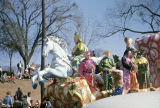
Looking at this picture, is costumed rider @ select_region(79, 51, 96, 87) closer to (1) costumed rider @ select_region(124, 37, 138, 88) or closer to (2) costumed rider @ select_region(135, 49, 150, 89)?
(1) costumed rider @ select_region(124, 37, 138, 88)

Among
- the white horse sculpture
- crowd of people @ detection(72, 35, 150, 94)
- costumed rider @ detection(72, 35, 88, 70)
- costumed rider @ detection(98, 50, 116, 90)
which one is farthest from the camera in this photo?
costumed rider @ detection(72, 35, 88, 70)

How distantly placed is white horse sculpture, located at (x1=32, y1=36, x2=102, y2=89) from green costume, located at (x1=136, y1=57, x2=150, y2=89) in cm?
106

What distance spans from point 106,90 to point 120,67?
861 millimetres

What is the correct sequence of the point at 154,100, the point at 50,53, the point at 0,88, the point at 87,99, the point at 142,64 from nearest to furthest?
the point at 154,100
the point at 87,99
the point at 142,64
the point at 50,53
the point at 0,88

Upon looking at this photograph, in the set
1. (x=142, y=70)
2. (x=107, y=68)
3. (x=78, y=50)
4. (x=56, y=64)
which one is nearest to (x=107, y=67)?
(x=107, y=68)

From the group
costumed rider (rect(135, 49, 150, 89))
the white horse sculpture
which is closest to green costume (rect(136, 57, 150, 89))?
costumed rider (rect(135, 49, 150, 89))

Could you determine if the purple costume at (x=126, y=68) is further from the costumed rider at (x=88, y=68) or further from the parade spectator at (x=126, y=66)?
the costumed rider at (x=88, y=68)

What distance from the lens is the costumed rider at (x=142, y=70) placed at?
5.89 m

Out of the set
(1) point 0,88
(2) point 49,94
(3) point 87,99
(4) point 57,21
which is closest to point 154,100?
(3) point 87,99

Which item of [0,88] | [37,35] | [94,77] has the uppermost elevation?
[37,35]

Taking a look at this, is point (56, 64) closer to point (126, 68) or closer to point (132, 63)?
point (126, 68)

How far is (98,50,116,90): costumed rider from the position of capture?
18.8 feet

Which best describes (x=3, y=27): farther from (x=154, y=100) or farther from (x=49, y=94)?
(x=154, y=100)

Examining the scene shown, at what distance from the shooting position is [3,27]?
855 inches
